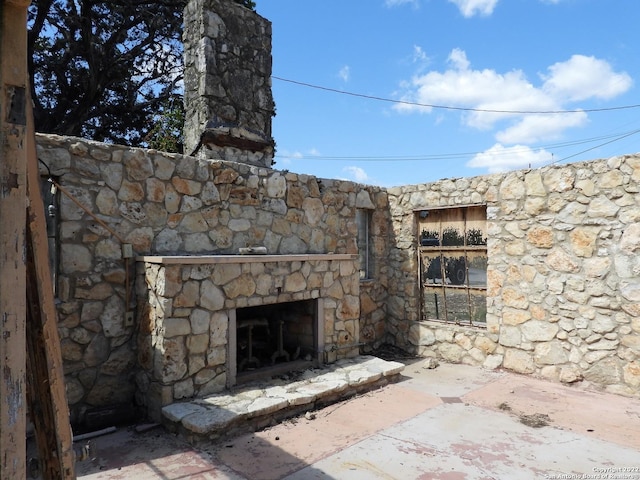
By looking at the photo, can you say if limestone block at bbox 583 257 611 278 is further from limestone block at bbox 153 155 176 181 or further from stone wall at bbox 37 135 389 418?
limestone block at bbox 153 155 176 181

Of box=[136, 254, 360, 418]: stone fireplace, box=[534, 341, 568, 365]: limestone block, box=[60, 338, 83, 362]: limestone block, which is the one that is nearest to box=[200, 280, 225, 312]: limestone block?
box=[136, 254, 360, 418]: stone fireplace

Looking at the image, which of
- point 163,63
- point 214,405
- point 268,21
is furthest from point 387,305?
point 163,63

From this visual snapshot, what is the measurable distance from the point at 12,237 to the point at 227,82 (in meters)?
4.18

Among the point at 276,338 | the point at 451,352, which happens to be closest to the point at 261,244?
the point at 276,338

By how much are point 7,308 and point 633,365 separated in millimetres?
5773

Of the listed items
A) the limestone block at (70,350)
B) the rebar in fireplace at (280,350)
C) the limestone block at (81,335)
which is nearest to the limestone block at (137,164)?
the limestone block at (81,335)

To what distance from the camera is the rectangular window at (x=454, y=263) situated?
609cm

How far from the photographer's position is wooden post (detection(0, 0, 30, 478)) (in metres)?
1.40

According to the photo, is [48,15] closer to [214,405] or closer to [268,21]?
[268,21]

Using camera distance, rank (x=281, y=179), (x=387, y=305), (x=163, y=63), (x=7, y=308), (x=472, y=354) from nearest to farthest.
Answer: (x=7, y=308) → (x=281, y=179) → (x=472, y=354) → (x=387, y=305) → (x=163, y=63)

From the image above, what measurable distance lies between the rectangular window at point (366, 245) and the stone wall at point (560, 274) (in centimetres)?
106

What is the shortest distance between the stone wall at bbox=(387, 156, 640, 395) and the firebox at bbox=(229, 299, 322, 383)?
2171mm

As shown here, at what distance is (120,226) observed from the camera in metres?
4.14

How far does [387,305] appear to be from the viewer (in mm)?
7094
